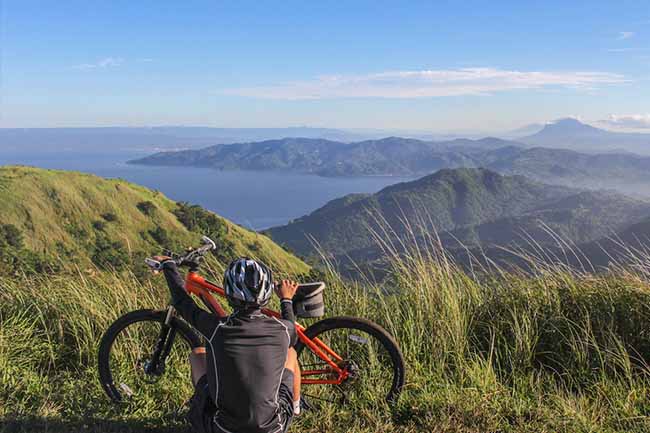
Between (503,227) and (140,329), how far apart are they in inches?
5685

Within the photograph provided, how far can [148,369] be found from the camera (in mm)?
3709

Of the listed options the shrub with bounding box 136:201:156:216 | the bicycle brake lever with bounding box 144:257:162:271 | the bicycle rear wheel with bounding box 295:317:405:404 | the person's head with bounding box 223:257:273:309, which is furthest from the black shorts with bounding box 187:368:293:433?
the shrub with bounding box 136:201:156:216

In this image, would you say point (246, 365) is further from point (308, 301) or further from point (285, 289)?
point (308, 301)

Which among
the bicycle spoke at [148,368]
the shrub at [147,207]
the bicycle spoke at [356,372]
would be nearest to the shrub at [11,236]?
the shrub at [147,207]

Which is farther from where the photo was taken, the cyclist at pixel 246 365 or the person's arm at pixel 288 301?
the person's arm at pixel 288 301

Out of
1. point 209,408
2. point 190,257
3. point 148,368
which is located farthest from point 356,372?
point 148,368

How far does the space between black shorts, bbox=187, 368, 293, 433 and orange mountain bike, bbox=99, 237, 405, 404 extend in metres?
0.59

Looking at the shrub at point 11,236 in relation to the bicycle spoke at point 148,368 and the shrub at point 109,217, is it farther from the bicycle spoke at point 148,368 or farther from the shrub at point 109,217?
the bicycle spoke at point 148,368

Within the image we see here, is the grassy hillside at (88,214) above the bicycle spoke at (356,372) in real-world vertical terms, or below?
below

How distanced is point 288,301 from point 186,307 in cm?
71

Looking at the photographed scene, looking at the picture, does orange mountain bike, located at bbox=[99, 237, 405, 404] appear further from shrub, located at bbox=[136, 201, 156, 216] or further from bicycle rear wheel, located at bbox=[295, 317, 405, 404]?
shrub, located at bbox=[136, 201, 156, 216]

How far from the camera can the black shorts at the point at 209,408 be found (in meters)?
2.69

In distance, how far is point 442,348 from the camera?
161 inches

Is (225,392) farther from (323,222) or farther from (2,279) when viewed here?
(323,222)
